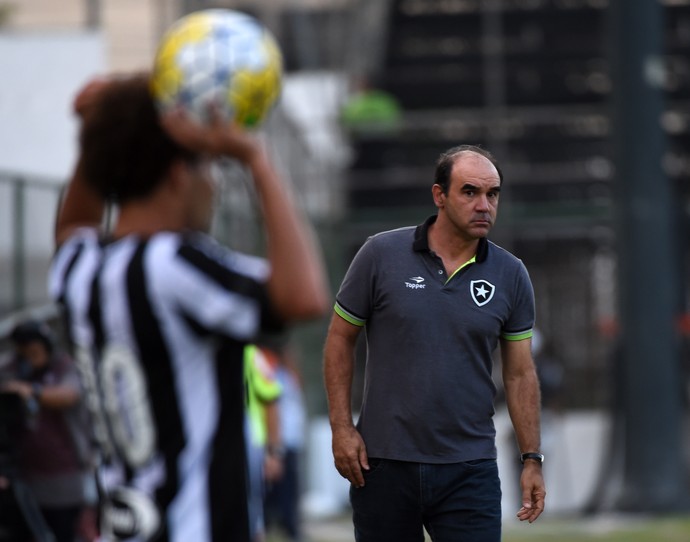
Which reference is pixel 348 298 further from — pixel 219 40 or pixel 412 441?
pixel 219 40

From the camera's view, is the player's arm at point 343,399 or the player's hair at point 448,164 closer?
the player's arm at point 343,399

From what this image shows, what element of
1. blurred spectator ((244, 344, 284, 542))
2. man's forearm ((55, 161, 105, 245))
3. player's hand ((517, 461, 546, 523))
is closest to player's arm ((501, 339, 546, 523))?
player's hand ((517, 461, 546, 523))

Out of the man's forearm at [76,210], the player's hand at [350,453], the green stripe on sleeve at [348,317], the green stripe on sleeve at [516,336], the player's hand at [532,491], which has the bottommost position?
the player's hand at [532,491]

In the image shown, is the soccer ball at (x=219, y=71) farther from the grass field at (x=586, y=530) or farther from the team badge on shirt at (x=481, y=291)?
the grass field at (x=586, y=530)

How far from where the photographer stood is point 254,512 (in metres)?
4.03

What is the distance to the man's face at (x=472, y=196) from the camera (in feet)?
18.9

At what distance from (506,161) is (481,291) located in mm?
18727

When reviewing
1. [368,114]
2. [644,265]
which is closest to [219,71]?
[644,265]

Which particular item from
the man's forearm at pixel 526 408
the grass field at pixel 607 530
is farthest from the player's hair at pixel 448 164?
the grass field at pixel 607 530

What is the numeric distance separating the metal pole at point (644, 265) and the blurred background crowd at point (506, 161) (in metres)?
0.02

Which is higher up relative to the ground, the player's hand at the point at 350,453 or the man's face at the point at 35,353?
the player's hand at the point at 350,453

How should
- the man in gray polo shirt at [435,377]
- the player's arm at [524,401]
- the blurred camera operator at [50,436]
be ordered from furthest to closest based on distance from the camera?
the blurred camera operator at [50,436], the player's arm at [524,401], the man in gray polo shirt at [435,377]

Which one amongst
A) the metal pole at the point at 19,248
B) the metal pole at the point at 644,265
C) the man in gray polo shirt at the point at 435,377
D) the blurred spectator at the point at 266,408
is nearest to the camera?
the man in gray polo shirt at the point at 435,377

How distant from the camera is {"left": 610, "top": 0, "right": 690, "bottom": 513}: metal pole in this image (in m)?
16.2
